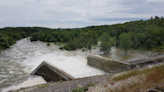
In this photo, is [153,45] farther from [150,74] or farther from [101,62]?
[150,74]

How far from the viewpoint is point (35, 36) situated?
75.8 meters

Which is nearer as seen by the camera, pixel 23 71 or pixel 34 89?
pixel 34 89

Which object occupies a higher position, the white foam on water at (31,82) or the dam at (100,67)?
the dam at (100,67)

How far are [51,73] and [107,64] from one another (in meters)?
9.10

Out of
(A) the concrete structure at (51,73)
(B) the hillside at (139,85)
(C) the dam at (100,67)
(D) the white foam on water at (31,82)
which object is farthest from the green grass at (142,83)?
(D) the white foam on water at (31,82)

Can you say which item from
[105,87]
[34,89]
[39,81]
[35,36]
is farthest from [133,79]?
[35,36]

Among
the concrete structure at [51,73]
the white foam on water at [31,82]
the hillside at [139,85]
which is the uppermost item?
the hillside at [139,85]

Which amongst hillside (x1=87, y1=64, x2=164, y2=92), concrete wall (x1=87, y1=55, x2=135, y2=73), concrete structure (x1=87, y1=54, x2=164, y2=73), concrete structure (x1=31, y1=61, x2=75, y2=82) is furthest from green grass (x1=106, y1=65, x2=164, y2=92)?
concrete structure (x1=31, y1=61, x2=75, y2=82)

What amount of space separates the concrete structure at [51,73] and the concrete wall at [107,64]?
7.80m

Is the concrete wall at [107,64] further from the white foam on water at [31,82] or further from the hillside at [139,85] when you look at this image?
the white foam on water at [31,82]

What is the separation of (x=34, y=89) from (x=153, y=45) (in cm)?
4104

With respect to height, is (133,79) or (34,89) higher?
(133,79)

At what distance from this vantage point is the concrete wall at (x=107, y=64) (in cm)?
1986

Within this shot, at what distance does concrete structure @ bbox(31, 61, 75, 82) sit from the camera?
1729 centimetres
